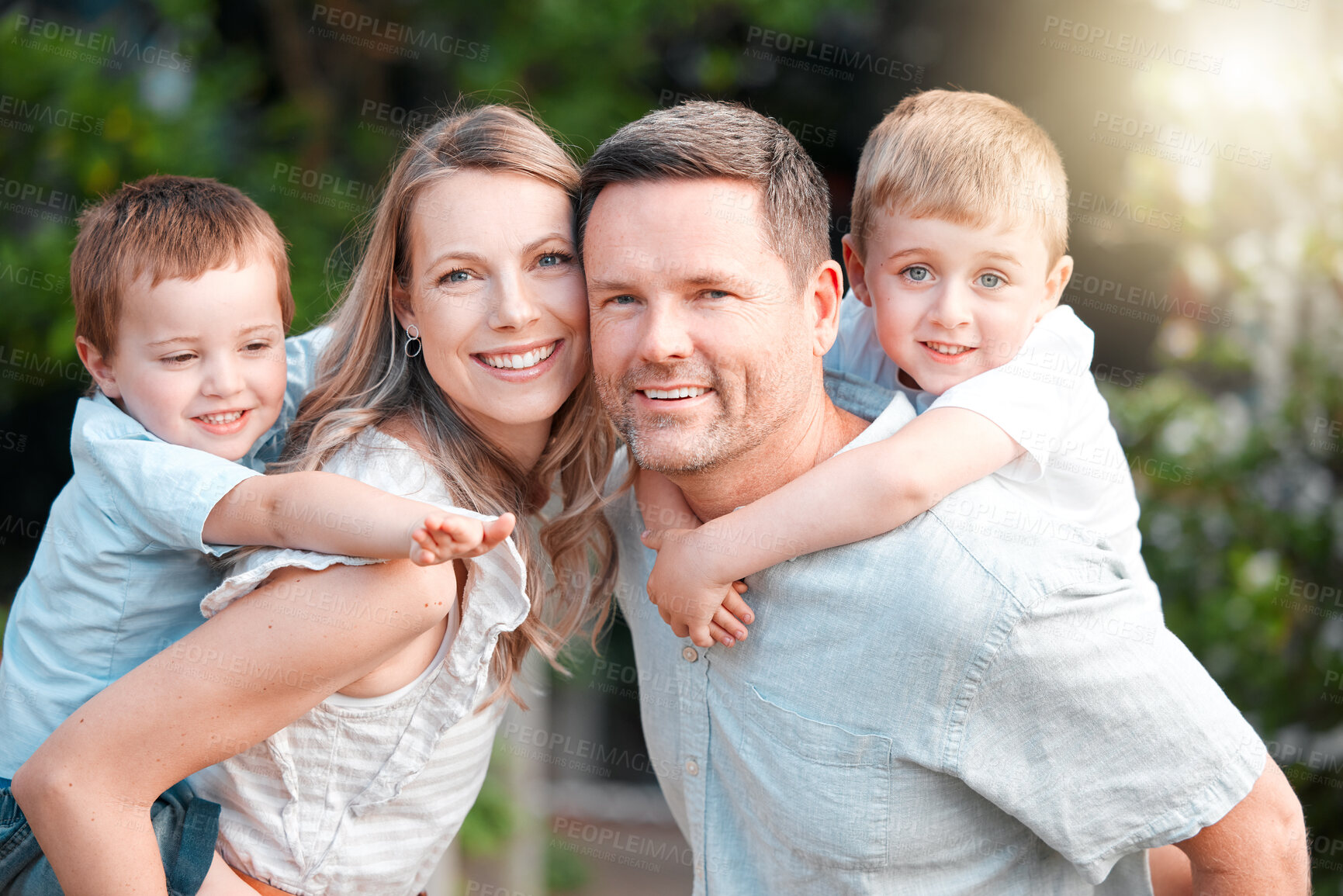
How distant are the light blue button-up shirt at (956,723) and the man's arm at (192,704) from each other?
0.64 meters

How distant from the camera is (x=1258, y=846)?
1688 millimetres

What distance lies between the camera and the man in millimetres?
1666

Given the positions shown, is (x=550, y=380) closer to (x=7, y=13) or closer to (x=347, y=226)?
(x=347, y=226)

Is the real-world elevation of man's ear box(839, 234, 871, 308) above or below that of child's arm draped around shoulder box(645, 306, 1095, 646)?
above

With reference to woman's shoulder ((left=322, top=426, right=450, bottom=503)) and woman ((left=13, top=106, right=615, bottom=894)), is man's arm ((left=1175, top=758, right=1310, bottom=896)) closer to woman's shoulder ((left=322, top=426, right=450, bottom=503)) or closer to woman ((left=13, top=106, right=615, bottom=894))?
woman ((left=13, top=106, right=615, bottom=894))

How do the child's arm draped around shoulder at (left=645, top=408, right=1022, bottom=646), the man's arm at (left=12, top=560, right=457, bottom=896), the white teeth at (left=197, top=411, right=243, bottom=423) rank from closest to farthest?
the man's arm at (left=12, top=560, right=457, bottom=896)
the child's arm draped around shoulder at (left=645, top=408, right=1022, bottom=646)
the white teeth at (left=197, top=411, right=243, bottom=423)

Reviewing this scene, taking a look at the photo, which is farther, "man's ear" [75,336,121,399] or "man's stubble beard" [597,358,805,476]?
"man's ear" [75,336,121,399]

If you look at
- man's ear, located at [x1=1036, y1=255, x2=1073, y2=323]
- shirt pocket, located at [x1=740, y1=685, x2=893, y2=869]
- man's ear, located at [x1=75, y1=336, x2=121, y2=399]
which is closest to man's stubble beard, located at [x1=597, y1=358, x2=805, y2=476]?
shirt pocket, located at [x1=740, y1=685, x2=893, y2=869]

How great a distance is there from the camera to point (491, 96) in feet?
14.4

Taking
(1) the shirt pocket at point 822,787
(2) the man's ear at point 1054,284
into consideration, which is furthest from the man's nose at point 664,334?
(2) the man's ear at point 1054,284

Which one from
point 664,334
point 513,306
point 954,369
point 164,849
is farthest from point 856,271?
point 164,849

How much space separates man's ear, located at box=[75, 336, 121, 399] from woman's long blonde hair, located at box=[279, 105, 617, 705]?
0.32m

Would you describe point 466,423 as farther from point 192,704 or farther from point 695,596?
point 192,704

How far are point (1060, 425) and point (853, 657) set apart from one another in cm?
56
